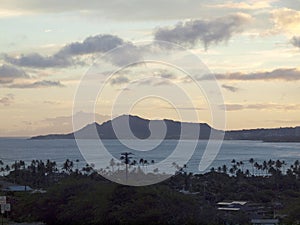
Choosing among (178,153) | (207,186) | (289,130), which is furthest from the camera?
(289,130)

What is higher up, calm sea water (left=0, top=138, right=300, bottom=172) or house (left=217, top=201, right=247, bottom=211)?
calm sea water (left=0, top=138, right=300, bottom=172)

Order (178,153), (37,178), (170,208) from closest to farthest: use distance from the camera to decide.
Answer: (170,208) < (37,178) < (178,153)

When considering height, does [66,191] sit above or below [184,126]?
below

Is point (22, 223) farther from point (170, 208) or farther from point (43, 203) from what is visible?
point (170, 208)

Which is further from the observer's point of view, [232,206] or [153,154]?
[153,154]

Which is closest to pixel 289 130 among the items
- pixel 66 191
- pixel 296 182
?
pixel 296 182

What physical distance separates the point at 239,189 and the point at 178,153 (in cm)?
6479

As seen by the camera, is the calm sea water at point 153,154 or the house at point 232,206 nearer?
the house at point 232,206

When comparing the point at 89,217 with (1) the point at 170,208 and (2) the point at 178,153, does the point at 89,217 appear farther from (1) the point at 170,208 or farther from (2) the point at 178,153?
(2) the point at 178,153

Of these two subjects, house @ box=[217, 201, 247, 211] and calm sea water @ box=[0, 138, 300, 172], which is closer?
house @ box=[217, 201, 247, 211]

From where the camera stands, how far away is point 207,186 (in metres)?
50.1

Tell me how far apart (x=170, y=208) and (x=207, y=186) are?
1089 inches

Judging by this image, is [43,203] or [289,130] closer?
[43,203]

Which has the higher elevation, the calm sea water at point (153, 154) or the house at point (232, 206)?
the calm sea water at point (153, 154)
